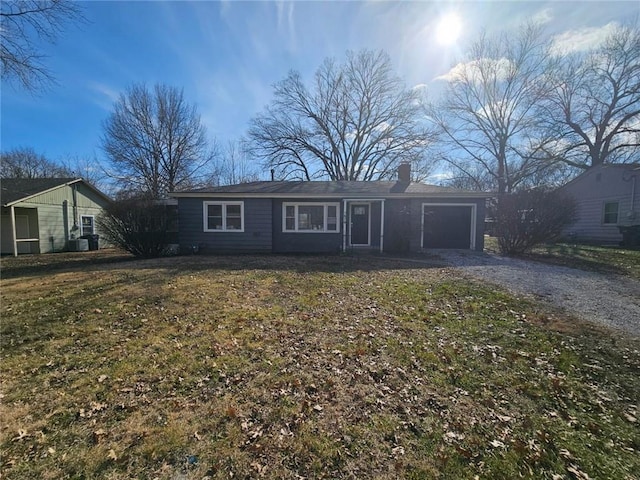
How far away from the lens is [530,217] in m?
11.9

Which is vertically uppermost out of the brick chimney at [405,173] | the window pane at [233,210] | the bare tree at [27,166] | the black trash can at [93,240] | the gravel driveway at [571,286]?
the bare tree at [27,166]

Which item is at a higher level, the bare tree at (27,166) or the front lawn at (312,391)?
the bare tree at (27,166)

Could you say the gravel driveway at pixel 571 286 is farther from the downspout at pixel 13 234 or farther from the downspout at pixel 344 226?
the downspout at pixel 13 234

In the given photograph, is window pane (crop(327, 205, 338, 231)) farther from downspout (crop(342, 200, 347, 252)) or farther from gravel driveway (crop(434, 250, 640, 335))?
gravel driveway (crop(434, 250, 640, 335))

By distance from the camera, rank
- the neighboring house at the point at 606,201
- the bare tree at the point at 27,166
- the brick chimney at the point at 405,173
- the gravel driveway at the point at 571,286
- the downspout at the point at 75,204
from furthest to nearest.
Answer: the bare tree at the point at 27,166, the downspout at the point at 75,204, the neighboring house at the point at 606,201, the brick chimney at the point at 405,173, the gravel driveway at the point at 571,286

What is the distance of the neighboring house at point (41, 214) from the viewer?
15.3 metres

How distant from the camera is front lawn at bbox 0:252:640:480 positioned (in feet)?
7.23

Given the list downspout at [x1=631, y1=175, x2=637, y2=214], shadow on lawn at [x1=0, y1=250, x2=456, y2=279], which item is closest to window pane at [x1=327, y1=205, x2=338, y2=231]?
shadow on lawn at [x1=0, y1=250, x2=456, y2=279]

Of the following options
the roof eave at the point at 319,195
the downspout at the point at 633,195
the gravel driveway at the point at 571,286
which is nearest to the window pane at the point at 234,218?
the roof eave at the point at 319,195

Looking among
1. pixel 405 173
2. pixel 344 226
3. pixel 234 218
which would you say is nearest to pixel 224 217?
pixel 234 218

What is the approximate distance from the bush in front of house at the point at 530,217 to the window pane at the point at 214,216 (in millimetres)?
11909

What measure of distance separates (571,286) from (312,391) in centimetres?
734

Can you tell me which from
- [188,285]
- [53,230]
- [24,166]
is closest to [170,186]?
[53,230]

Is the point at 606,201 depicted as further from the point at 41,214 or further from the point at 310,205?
the point at 41,214
